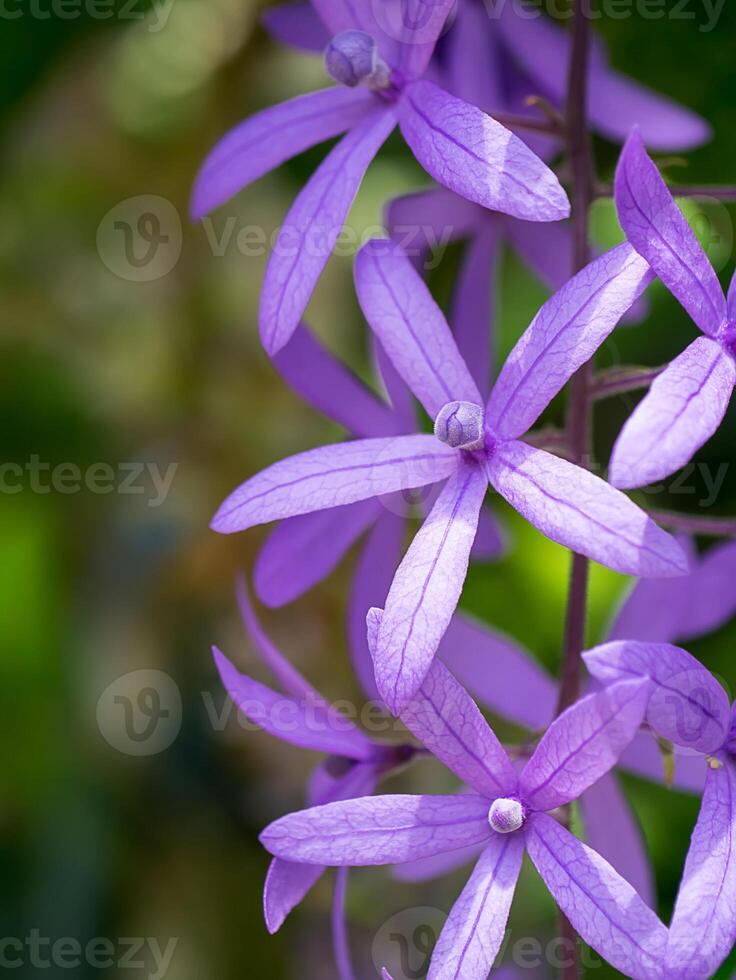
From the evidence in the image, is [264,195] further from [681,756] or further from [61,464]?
[681,756]

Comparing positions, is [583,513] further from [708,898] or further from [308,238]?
[308,238]

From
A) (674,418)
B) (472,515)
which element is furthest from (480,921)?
(674,418)

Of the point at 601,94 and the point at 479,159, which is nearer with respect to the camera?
the point at 479,159

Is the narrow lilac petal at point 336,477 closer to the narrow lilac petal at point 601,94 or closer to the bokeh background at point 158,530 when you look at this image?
the narrow lilac petal at point 601,94

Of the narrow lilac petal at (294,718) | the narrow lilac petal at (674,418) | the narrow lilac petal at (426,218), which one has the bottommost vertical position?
the narrow lilac petal at (294,718)

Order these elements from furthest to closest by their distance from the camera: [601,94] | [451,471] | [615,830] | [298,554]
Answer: [601,94]
[615,830]
[298,554]
[451,471]

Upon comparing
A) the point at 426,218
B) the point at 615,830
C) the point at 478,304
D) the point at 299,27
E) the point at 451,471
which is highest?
the point at 299,27

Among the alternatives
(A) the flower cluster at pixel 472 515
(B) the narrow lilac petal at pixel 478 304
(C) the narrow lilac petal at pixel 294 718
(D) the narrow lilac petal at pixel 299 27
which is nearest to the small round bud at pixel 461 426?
(A) the flower cluster at pixel 472 515

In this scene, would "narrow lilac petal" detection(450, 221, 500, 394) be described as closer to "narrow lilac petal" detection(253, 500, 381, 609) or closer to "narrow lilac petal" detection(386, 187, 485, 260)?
"narrow lilac petal" detection(386, 187, 485, 260)
